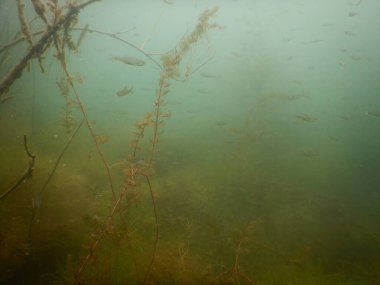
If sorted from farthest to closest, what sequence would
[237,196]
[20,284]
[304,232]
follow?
[237,196] < [304,232] < [20,284]

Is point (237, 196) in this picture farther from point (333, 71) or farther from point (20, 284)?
point (333, 71)

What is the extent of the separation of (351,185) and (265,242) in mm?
5062

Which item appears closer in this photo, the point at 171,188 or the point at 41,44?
the point at 41,44

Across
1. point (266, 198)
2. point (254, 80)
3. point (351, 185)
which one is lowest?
point (351, 185)

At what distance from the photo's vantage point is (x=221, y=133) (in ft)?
41.8

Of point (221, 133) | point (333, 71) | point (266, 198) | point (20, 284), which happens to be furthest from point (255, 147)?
point (333, 71)

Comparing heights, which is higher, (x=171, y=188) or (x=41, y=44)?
(x=41, y=44)

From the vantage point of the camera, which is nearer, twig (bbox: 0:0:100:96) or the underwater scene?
twig (bbox: 0:0:100:96)

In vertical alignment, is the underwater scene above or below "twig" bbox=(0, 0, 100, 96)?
below

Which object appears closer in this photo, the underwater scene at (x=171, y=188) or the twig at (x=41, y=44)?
the twig at (x=41, y=44)

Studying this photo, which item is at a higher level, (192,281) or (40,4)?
(40,4)

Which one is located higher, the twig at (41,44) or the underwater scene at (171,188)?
the twig at (41,44)

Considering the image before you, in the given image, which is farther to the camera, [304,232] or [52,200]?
[304,232]

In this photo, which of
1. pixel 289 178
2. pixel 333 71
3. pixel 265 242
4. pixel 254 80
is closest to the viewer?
pixel 265 242
